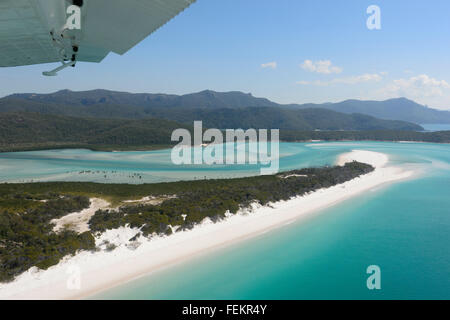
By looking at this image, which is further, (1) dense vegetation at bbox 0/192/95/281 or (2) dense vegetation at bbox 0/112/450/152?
(2) dense vegetation at bbox 0/112/450/152

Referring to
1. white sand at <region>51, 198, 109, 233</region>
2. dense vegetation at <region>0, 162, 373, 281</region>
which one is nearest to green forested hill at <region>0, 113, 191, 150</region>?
dense vegetation at <region>0, 162, 373, 281</region>

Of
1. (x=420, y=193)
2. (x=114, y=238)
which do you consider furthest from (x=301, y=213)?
(x=420, y=193)

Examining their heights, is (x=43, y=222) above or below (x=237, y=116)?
below

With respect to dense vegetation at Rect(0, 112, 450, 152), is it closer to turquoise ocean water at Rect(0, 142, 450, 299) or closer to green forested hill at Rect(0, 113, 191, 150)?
green forested hill at Rect(0, 113, 191, 150)

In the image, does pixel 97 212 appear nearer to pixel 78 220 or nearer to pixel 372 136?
pixel 78 220

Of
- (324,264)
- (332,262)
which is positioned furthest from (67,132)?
(332,262)

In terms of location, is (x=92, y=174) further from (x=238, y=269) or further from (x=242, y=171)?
(x=238, y=269)

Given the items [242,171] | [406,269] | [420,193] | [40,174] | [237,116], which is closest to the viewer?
[406,269]
